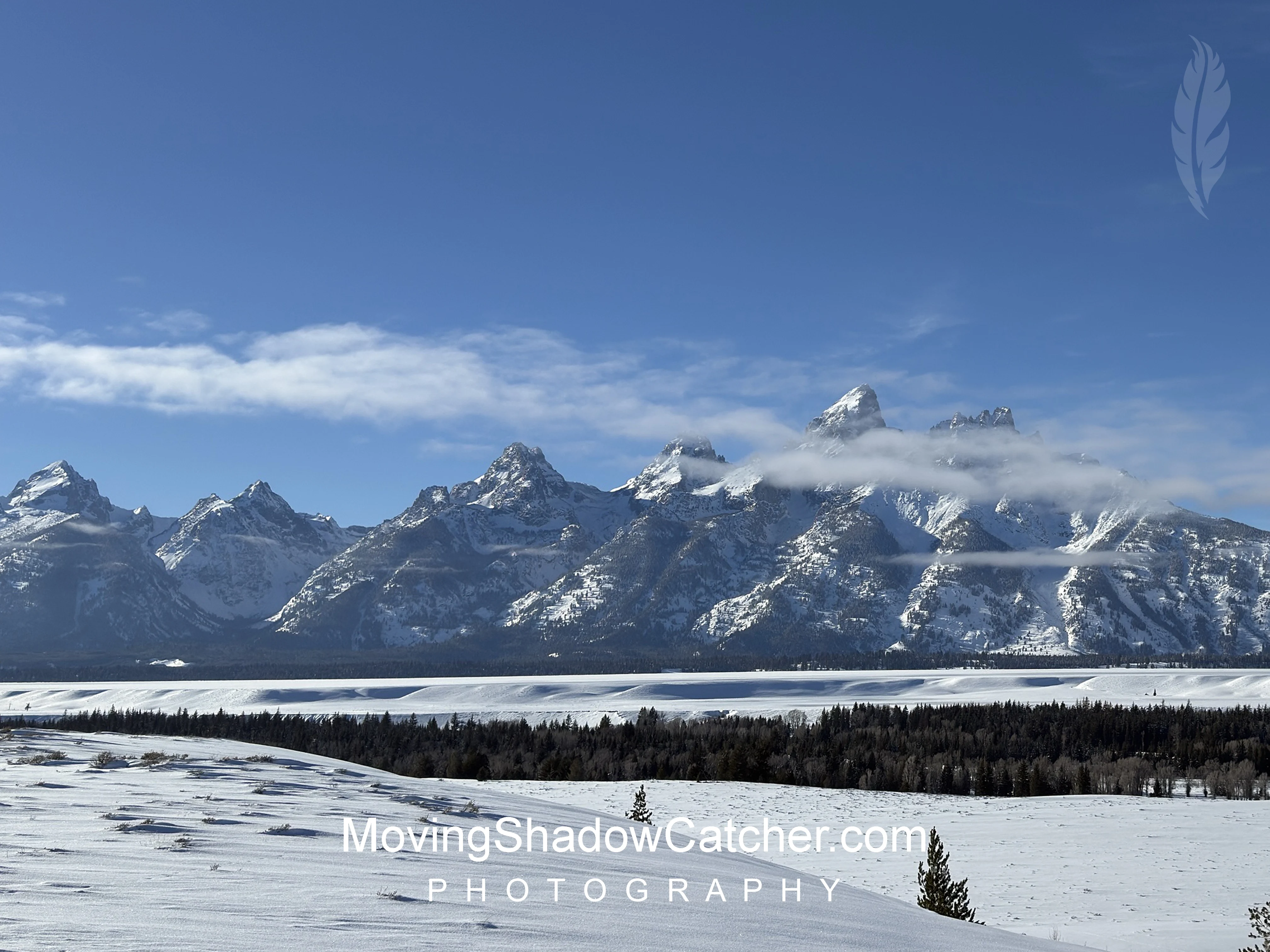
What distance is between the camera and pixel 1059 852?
68.1 m

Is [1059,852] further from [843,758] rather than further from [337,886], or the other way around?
[843,758]

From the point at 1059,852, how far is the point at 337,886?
221 ft


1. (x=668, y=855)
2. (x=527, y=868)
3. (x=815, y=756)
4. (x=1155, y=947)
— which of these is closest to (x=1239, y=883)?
(x=1155, y=947)

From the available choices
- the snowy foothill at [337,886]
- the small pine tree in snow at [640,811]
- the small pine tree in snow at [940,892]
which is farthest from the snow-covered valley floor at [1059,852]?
the snowy foothill at [337,886]

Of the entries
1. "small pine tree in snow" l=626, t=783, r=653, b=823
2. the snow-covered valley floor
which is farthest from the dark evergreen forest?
"small pine tree in snow" l=626, t=783, r=653, b=823

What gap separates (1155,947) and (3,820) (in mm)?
41283

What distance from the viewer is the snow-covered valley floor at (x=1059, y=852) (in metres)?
45.8

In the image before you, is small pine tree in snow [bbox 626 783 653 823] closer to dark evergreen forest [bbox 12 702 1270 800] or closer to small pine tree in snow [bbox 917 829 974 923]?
small pine tree in snow [bbox 917 829 974 923]

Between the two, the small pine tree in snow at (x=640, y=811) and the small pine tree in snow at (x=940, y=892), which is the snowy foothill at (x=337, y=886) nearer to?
the small pine tree in snow at (x=940, y=892)

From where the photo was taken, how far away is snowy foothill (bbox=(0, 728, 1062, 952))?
10.4 metres

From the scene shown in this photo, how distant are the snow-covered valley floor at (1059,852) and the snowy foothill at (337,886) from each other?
1437 centimetres

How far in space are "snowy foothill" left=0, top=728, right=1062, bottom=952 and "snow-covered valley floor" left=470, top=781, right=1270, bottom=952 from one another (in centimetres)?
1437

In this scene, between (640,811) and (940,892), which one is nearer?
(940,892)

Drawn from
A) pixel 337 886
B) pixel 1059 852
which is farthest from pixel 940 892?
pixel 1059 852
